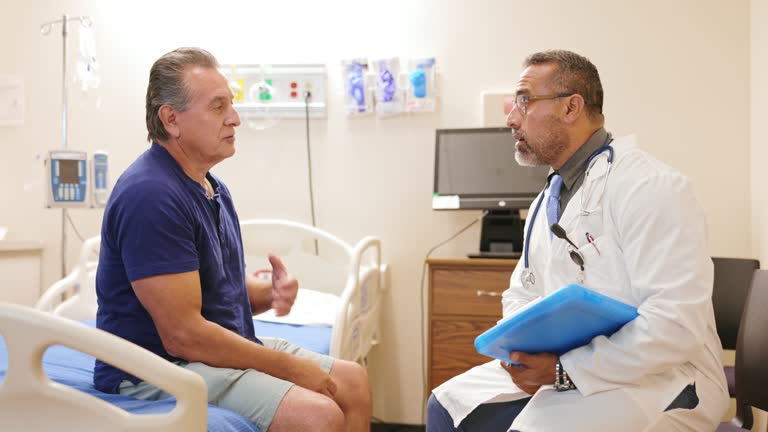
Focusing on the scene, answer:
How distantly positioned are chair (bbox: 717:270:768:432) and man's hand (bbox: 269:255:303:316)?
1227mm

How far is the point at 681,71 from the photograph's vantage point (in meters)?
3.62

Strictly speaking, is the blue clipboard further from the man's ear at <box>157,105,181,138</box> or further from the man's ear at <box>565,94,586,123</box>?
the man's ear at <box>157,105,181,138</box>

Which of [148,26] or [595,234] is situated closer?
[595,234]

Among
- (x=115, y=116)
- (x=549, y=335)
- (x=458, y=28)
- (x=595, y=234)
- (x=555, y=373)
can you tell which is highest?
(x=458, y=28)

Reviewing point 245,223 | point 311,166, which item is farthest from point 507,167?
point 245,223

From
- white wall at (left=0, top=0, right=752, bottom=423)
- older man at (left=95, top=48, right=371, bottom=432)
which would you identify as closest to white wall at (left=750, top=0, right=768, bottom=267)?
white wall at (left=0, top=0, right=752, bottom=423)

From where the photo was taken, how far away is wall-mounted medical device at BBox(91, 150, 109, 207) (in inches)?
139

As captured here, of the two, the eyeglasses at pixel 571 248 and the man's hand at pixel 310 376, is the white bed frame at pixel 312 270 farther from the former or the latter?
the eyeglasses at pixel 571 248

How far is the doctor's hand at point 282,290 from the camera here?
86.4 inches

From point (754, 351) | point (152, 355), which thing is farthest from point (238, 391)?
point (754, 351)

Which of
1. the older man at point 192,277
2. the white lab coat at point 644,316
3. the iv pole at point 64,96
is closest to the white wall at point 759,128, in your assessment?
the white lab coat at point 644,316

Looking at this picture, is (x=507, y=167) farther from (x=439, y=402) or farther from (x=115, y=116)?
(x=115, y=116)

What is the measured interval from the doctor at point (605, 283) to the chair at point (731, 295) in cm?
133

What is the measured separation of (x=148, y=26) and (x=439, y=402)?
290 cm
